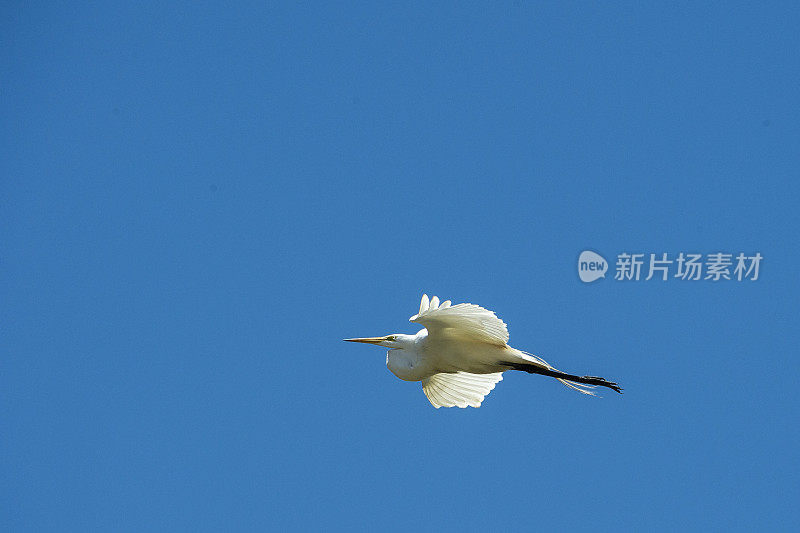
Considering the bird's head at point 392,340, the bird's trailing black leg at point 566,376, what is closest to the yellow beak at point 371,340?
the bird's head at point 392,340

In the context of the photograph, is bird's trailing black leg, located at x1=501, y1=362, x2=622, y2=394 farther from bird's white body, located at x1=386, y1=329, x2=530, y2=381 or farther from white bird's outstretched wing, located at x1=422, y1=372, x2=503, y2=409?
white bird's outstretched wing, located at x1=422, y1=372, x2=503, y2=409

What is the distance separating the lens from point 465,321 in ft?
24.7

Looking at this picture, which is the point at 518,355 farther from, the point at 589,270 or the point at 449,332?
the point at 589,270

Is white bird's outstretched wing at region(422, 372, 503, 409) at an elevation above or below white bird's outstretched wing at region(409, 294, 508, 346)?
below

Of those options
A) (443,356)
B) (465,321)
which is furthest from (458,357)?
(465,321)

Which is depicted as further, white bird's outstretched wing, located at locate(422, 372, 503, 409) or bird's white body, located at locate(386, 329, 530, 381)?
white bird's outstretched wing, located at locate(422, 372, 503, 409)

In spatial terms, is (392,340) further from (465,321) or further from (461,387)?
(465,321)

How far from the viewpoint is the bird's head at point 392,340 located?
8.45m

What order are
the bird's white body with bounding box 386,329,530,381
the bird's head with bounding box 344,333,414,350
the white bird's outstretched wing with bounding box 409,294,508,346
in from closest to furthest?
the white bird's outstretched wing with bounding box 409,294,508,346 < the bird's white body with bounding box 386,329,530,381 < the bird's head with bounding box 344,333,414,350

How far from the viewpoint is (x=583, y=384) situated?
801 cm

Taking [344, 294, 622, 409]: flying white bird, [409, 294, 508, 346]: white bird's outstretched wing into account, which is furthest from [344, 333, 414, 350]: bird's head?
[409, 294, 508, 346]: white bird's outstretched wing

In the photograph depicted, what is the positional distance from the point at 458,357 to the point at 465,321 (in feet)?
1.92

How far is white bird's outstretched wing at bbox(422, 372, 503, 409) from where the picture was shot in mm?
8734

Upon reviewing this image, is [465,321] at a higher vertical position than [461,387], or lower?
higher
